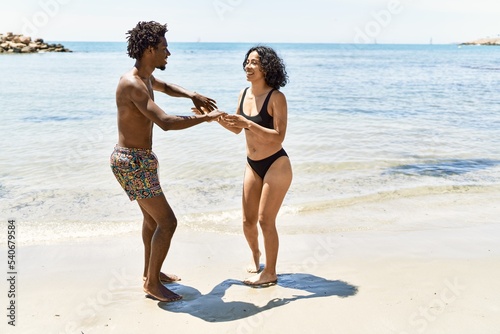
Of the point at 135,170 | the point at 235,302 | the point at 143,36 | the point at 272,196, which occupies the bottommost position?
the point at 235,302

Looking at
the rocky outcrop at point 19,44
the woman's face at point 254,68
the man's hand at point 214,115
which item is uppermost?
the rocky outcrop at point 19,44

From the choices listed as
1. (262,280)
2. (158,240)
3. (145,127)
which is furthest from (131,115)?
(262,280)

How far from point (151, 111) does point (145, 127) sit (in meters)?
0.29

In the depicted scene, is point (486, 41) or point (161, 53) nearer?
point (161, 53)

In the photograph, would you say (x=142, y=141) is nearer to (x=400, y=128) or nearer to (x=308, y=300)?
(x=308, y=300)

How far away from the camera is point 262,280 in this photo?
4824 mm

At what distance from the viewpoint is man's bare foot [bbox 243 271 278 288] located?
15.8ft

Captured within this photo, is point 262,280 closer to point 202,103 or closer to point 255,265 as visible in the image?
point 255,265

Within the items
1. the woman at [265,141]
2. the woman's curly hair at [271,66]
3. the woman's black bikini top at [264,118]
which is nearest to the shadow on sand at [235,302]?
the woman at [265,141]

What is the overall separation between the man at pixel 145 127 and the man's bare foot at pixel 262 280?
0.76 metres

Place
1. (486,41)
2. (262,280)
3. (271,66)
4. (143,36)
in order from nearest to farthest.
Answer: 1. (143,36)
2. (271,66)
3. (262,280)
4. (486,41)

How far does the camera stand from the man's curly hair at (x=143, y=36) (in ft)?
13.7

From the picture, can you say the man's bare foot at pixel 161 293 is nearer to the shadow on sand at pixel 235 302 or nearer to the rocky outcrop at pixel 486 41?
the shadow on sand at pixel 235 302

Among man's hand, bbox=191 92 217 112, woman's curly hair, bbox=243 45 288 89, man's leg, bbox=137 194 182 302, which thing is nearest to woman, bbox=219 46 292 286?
woman's curly hair, bbox=243 45 288 89
